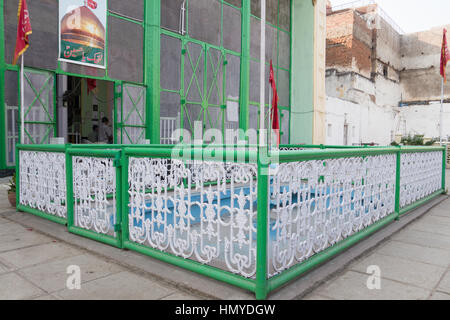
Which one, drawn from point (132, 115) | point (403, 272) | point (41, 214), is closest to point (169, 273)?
point (403, 272)

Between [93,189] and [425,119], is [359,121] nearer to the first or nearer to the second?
[425,119]

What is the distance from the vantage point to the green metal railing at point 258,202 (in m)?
2.92

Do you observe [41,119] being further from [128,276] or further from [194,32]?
[128,276]

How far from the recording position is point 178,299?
9.66ft

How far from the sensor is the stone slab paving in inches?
121

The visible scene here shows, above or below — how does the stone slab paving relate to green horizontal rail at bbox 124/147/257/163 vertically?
below

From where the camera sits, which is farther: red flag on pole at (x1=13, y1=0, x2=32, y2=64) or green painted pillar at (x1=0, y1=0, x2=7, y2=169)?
green painted pillar at (x1=0, y1=0, x2=7, y2=169)

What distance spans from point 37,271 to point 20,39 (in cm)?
485

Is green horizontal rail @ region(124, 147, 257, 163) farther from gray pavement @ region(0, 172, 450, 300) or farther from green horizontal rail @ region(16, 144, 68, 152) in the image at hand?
green horizontal rail @ region(16, 144, 68, 152)

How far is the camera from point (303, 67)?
1817cm

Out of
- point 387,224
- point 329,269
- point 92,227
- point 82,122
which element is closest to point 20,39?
point 92,227

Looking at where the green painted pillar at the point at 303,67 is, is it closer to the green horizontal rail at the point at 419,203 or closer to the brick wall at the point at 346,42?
the green horizontal rail at the point at 419,203

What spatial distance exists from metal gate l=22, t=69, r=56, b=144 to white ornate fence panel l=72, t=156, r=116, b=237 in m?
4.95

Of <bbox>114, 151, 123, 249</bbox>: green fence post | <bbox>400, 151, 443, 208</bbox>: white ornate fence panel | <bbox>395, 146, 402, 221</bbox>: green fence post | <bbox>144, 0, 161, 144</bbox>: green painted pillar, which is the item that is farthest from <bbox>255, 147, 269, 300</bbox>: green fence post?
<bbox>144, 0, 161, 144</bbox>: green painted pillar
